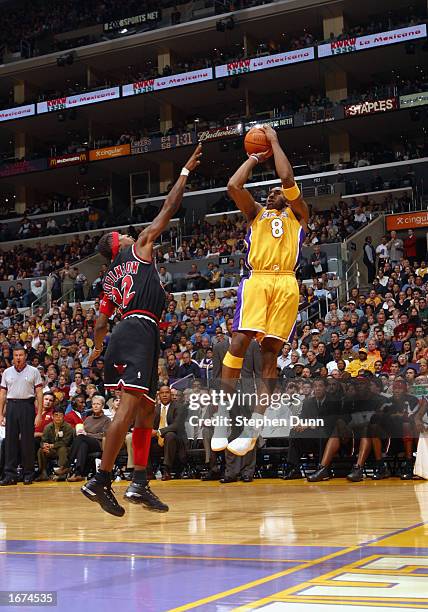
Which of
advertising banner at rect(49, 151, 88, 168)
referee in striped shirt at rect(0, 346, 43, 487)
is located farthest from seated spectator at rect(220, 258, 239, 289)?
advertising banner at rect(49, 151, 88, 168)

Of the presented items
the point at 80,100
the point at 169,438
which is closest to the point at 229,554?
the point at 169,438

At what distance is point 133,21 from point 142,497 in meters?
32.0

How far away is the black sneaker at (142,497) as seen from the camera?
20.1 feet

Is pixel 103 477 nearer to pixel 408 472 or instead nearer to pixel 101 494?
pixel 101 494

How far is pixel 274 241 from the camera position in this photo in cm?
682

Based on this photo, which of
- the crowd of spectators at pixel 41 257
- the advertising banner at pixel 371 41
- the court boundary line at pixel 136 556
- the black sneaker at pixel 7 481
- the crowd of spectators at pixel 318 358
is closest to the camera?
the court boundary line at pixel 136 556

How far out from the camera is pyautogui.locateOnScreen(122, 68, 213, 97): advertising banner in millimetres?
31956

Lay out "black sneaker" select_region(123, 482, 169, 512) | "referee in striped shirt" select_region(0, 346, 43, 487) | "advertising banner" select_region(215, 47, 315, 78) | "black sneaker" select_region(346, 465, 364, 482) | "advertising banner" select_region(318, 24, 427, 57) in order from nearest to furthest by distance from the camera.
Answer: "black sneaker" select_region(123, 482, 169, 512)
"black sneaker" select_region(346, 465, 364, 482)
"referee in striped shirt" select_region(0, 346, 43, 487)
"advertising banner" select_region(318, 24, 427, 57)
"advertising banner" select_region(215, 47, 315, 78)

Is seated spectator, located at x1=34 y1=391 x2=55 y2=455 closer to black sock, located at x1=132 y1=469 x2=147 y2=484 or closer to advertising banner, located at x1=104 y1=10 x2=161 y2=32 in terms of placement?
black sock, located at x1=132 y1=469 x2=147 y2=484

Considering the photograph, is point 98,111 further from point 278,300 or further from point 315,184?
point 278,300

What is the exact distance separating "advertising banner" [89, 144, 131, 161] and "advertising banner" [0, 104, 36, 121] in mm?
3209

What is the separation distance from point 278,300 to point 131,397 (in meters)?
1.51

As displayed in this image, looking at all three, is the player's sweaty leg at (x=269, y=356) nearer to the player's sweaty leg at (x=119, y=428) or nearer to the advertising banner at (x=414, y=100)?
the player's sweaty leg at (x=119, y=428)

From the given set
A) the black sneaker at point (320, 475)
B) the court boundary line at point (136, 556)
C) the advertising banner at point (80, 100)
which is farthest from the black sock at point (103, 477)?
the advertising banner at point (80, 100)
